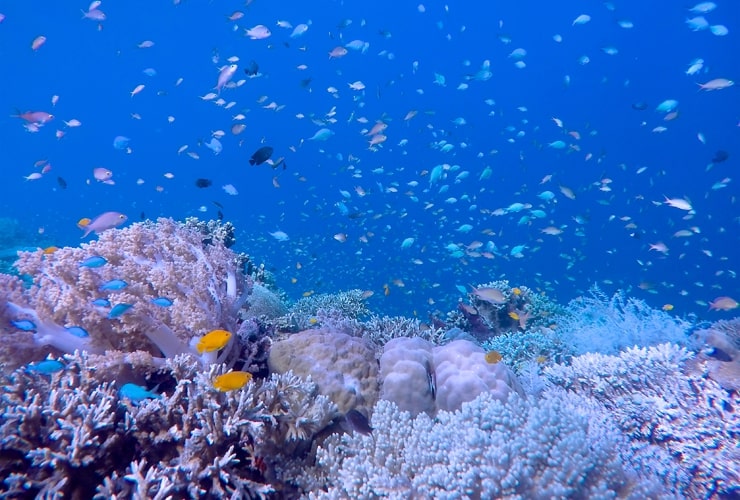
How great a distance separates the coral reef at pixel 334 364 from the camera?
4816 mm

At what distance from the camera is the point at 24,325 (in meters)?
4.37

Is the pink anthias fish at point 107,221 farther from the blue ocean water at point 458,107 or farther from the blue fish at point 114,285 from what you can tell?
the blue ocean water at point 458,107

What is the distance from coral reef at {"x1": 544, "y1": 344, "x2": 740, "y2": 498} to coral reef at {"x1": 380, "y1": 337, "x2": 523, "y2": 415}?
165 cm

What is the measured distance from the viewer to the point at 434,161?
7631 cm

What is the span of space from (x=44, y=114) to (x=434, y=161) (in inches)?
Answer: 2727

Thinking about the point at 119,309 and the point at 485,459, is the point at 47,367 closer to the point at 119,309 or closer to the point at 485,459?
the point at 119,309

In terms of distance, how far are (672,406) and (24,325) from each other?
8067 mm

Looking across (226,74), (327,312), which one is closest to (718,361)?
(327,312)

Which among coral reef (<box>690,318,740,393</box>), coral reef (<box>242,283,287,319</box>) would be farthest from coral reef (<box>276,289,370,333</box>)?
coral reef (<box>690,318,740,393</box>)

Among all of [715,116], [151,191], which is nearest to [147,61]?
[151,191]

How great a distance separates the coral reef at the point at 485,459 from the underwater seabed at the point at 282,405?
0.02 metres

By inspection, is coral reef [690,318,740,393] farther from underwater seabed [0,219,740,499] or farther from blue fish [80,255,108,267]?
blue fish [80,255,108,267]

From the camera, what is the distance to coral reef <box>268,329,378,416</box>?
4.82 metres

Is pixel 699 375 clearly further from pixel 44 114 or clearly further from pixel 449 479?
pixel 44 114
